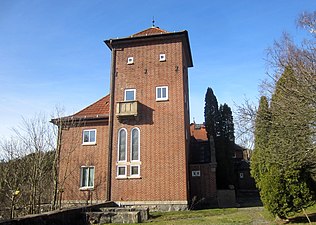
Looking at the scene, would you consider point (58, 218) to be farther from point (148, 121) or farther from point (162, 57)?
point (162, 57)

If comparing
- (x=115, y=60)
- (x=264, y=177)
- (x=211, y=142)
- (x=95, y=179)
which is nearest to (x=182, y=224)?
(x=264, y=177)

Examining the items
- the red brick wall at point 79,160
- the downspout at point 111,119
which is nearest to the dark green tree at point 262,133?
the downspout at point 111,119

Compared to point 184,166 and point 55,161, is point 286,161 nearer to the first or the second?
point 184,166

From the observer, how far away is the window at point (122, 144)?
20062 mm

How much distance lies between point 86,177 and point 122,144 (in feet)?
12.9

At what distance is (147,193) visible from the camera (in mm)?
19031

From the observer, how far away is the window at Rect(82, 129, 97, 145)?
2159 centimetres

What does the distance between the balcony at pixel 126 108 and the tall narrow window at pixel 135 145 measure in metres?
1.28

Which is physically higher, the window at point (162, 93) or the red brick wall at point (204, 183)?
the window at point (162, 93)

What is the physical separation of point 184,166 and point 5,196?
37.1 ft

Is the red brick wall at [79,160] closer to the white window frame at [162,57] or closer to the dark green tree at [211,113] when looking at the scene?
the white window frame at [162,57]

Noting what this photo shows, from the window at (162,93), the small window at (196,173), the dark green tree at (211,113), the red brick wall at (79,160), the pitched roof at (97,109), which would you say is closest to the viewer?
the window at (162,93)

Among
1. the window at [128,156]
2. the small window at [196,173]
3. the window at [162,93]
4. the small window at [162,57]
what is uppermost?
the small window at [162,57]

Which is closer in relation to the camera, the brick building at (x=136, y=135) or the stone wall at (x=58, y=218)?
the stone wall at (x=58, y=218)
